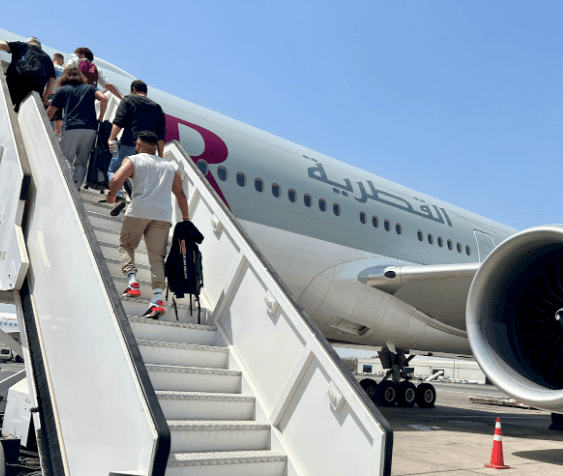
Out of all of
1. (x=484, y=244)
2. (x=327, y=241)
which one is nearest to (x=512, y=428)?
(x=484, y=244)

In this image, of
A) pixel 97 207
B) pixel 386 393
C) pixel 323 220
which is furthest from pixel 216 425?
pixel 386 393

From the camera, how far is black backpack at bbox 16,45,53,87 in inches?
216

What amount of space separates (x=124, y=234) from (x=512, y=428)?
8.53 meters

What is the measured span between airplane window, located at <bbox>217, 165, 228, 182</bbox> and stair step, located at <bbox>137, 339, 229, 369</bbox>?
3.90 meters

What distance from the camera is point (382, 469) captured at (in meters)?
2.76

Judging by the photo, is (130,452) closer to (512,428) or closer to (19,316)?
(19,316)

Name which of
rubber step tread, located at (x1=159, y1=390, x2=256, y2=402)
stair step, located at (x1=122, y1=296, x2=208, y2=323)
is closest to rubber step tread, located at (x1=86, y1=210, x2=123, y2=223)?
stair step, located at (x1=122, y1=296, x2=208, y2=323)

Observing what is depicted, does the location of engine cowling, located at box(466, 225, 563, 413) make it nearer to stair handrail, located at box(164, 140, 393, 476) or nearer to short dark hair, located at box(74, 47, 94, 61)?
stair handrail, located at box(164, 140, 393, 476)

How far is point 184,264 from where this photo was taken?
387cm

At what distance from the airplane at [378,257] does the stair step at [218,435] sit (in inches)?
110

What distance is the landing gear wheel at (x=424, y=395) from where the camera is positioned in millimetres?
13403

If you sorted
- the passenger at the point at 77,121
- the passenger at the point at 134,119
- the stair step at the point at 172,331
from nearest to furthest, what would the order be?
1. the stair step at the point at 172,331
2. the passenger at the point at 134,119
3. the passenger at the point at 77,121

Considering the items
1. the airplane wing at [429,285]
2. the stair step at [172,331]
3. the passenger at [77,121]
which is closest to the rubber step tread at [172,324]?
the stair step at [172,331]

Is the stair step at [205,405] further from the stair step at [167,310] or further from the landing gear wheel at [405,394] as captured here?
the landing gear wheel at [405,394]
